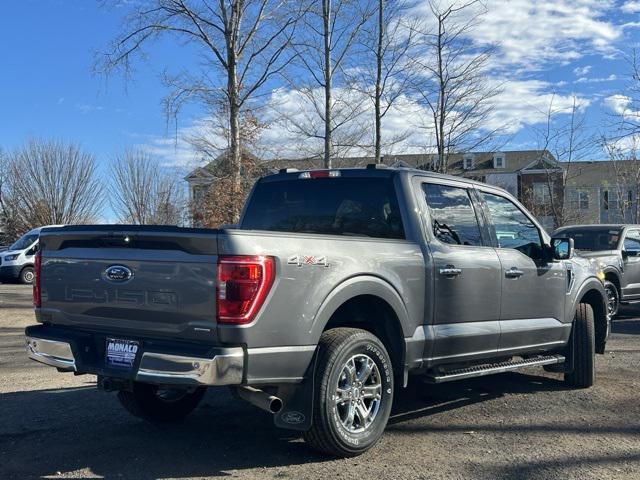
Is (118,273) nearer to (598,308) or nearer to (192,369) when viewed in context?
(192,369)

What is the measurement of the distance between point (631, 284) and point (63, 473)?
10984 mm

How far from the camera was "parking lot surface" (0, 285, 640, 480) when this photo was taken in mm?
4242

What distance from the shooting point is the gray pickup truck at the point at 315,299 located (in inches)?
149

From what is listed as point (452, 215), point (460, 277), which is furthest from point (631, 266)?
point (460, 277)

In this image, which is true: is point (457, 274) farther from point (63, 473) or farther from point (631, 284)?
point (631, 284)

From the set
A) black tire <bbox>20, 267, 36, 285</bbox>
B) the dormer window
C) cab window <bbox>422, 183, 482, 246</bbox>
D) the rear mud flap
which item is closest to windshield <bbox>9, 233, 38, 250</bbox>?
black tire <bbox>20, 267, 36, 285</bbox>

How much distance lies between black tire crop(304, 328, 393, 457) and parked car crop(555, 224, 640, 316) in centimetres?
808

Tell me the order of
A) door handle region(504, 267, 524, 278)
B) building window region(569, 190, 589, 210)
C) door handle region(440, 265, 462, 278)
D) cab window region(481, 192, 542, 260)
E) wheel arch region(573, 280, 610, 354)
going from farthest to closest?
1. building window region(569, 190, 589, 210)
2. wheel arch region(573, 280, 610, 354)
3. cab window region(481, 192, 542, 260)
4. door handle region(504, 267, 524, 278)
5. door handle region(440, 265, 462, 278)

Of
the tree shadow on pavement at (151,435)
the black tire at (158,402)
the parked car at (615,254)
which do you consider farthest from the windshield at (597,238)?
the black tire at (158,402)

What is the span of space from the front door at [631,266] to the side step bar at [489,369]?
6574 mm

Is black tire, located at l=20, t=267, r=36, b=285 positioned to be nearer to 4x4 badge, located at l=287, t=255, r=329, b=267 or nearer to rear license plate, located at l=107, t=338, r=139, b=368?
rear license plate, located at l=107, t=338, r=139, b=368

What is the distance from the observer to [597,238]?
40.6 feet

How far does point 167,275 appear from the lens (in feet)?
12.8

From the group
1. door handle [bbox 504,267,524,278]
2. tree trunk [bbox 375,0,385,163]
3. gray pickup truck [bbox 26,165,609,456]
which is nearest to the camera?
gray pickup truck [bbox 26,165,609,456]
